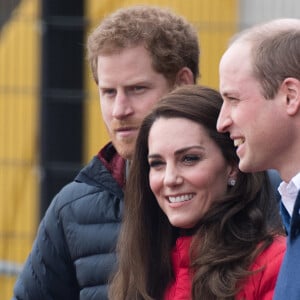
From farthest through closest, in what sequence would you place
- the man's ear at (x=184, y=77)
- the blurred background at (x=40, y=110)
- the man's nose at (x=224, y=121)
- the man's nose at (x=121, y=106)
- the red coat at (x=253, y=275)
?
the blurred background at (x=40, y=110), the man's ear at (x=184, y=77), the man's nose at (x=121, y=106), the red coat at (x=253, y=275), the man's nose at (x=224, y=121)

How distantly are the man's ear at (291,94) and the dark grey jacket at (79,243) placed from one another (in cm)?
112

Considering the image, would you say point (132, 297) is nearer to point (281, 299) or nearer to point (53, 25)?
point (281, 299)

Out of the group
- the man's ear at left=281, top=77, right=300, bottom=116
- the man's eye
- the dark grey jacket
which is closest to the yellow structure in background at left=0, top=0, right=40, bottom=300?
the dark grey jacket

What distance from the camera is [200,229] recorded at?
12.0ft

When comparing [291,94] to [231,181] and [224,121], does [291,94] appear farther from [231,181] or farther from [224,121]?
[231,181]

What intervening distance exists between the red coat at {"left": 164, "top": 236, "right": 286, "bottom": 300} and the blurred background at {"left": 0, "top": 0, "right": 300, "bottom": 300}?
433cm

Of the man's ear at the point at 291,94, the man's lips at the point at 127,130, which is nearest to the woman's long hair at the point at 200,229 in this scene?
the man's lips at the point at 127,130

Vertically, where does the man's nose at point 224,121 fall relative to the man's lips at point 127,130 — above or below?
above

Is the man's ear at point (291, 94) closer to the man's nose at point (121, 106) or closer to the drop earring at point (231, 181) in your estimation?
the drop earring at point (231, 181)

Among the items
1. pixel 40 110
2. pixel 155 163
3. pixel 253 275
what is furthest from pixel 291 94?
pixel 40 110

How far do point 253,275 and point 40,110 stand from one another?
4.86m

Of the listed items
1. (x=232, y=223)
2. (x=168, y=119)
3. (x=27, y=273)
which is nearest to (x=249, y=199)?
(x=232, y=223)

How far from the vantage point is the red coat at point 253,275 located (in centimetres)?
347

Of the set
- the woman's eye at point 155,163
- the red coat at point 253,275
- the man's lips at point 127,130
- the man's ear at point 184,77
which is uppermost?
the man's ear at point 184,77
